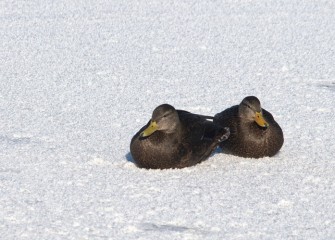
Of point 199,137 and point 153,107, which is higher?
point 199,137

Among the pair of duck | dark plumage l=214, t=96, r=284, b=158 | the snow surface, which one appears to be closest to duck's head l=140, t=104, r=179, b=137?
the pair of duck

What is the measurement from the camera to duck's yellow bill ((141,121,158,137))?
5.65 metres

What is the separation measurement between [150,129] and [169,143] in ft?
0.49

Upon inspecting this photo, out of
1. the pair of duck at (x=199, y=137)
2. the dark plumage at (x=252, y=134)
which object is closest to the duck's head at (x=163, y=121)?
the pair of duck at (x=199, y=137)

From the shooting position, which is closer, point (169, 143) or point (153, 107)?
point (169, 143)

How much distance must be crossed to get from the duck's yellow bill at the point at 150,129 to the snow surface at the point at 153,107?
231 millimetres

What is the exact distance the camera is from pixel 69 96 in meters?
7.46

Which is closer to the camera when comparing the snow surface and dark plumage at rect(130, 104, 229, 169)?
the snow surface

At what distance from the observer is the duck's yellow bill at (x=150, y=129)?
5.65 metres

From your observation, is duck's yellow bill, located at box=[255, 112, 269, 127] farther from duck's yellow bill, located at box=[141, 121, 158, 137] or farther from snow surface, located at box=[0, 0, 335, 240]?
duck's yellow bill, located at box=[141, 121, 158, 137]

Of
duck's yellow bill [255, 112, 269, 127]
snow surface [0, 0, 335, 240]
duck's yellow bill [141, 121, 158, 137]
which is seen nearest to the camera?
snow surface [0, 0, 335, 240]

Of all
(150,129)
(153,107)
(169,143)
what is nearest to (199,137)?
(169,143)

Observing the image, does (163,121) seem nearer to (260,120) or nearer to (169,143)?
(169,143)

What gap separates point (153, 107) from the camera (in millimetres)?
7203
